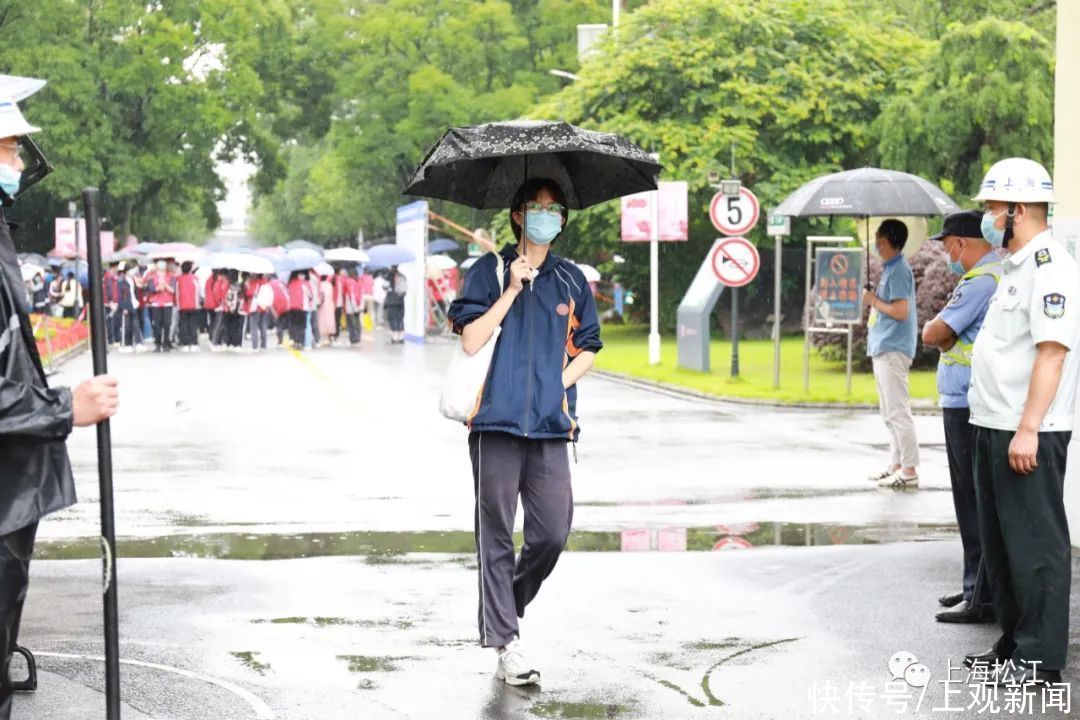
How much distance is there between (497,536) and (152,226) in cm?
7227

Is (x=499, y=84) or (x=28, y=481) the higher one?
(x=499, y=84)

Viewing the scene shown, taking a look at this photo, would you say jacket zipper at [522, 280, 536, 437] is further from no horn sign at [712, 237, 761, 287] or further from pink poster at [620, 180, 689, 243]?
pink poster at [620, 180, 689, 243]

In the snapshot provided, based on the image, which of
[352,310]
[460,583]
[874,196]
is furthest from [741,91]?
[460,583]

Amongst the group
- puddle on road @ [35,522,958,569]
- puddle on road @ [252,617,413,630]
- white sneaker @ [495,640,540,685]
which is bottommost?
puddle on road @ [35,522,958,569]

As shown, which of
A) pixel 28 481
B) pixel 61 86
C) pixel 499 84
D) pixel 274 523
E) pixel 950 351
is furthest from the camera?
pixel 499 84

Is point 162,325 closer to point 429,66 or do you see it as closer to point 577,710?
point 429,66

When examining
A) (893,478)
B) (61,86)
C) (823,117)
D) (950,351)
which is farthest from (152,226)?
(950,351)

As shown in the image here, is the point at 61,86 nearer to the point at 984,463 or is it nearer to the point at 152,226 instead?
the point at 152,226

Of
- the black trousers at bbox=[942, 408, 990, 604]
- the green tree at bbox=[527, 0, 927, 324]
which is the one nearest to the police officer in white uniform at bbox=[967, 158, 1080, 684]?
the black trousers at bbox=[942, 408, 990, 604]

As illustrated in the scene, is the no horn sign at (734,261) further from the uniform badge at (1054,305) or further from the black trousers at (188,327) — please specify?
the uniform badge at (1054,305)

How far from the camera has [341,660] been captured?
7477mm

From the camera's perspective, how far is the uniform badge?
6785 mm

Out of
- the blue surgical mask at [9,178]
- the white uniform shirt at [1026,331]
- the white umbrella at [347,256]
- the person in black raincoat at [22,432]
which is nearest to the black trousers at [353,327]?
the white umbrella at [347,256]

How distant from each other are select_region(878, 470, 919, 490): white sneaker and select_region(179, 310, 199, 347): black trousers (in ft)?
91.0
